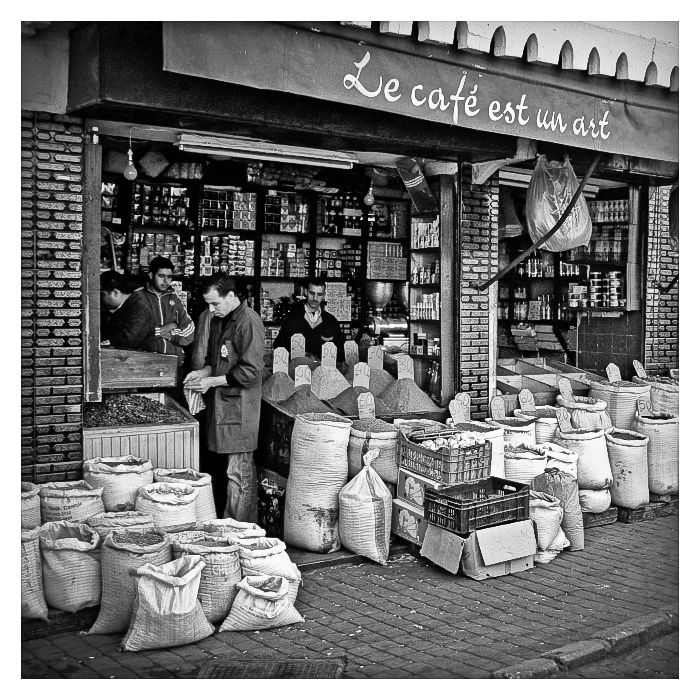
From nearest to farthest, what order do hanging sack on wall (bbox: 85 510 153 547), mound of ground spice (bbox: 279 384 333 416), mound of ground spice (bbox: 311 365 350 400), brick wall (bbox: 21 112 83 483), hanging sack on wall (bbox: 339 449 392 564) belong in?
hanging sack on wall (bbox: 85 510 153 547), brick wall (bbox: 21 112 83 483), hanging sack on wall (bbox: 339 449 392 564), mound of ground spice (bbox: 279 384 333 416), mound of ground spice (bbox: 311 365 350 400)

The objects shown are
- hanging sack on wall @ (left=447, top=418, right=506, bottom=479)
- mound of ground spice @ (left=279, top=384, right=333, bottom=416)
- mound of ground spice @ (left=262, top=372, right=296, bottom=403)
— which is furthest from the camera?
mound of ground spice @ (left=262, top=372, right=296, bottom=403)

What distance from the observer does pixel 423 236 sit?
8891 millimetres

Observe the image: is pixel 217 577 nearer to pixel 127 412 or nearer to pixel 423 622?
pixel 423 622

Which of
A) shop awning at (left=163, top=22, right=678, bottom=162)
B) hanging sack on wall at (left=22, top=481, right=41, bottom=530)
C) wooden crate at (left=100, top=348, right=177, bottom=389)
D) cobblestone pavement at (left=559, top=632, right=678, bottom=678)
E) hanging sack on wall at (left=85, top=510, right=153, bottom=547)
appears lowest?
cobblestone pavement at (left=559, top=632, right=678, bottom=678)

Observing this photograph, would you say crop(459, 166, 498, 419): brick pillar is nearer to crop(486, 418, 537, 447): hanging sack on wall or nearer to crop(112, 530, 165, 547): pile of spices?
crop(486, 418, 537, 447): hanging sack on wall

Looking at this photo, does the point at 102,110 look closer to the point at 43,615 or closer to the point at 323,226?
the point at 43,615

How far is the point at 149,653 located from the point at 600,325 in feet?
24.4

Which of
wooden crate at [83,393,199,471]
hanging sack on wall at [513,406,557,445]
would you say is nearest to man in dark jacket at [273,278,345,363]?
hanging sack on wall at [513,406,557,445]

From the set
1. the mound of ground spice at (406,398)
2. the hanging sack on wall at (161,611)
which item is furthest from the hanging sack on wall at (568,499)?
the hanging sack on wall at (161,611)

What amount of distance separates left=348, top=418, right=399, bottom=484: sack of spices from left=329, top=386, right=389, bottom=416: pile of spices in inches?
41.4

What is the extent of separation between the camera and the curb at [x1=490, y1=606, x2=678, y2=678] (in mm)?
4582

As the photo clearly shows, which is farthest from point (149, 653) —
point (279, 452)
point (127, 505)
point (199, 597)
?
point (279, 452)

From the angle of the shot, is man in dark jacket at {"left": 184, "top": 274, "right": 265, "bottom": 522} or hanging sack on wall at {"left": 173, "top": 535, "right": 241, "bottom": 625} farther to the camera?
man in dark jacket at {"left": 184, "top": 274, "right": 265, "bottom": 522}

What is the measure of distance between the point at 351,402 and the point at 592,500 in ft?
7.36
